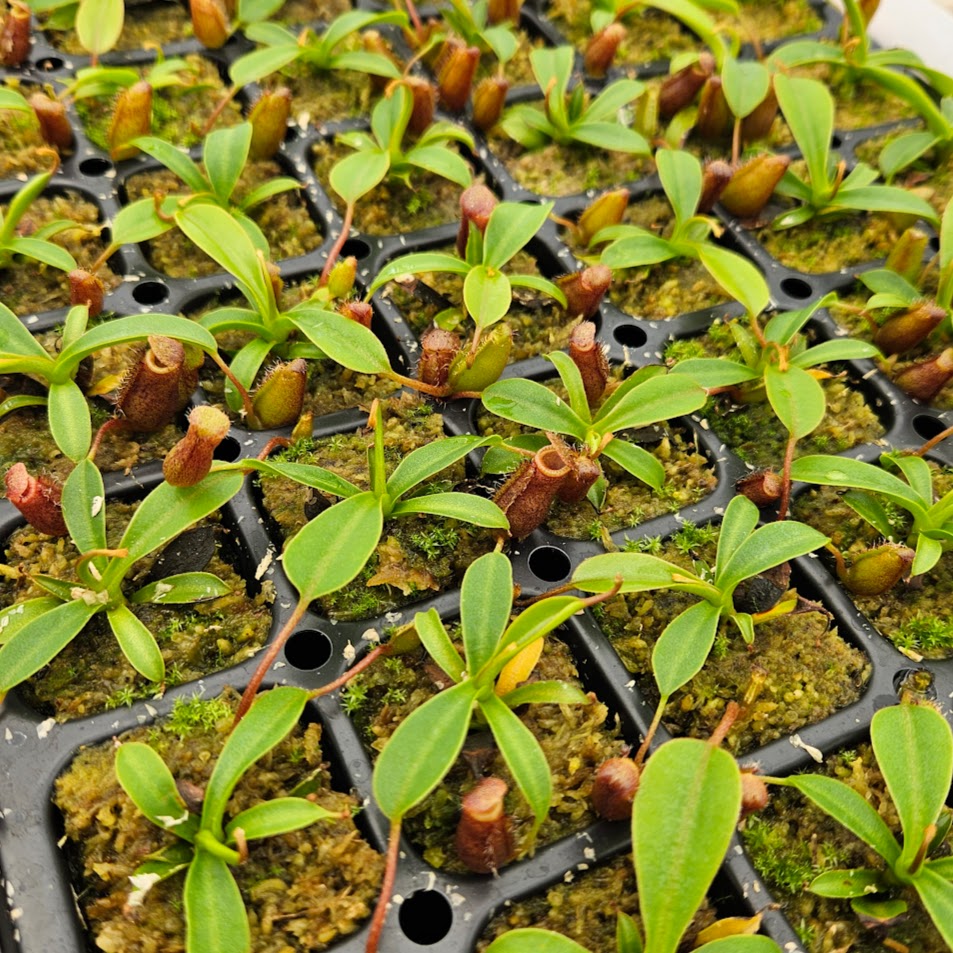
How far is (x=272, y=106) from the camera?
1246mm

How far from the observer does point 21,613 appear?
0.85 m

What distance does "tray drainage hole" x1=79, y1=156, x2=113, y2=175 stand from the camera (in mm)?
1270

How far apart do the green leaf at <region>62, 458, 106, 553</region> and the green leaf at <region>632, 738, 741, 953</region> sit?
60 cm

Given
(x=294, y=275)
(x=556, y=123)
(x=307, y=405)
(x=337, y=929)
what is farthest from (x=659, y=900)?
(x=556, y=123)

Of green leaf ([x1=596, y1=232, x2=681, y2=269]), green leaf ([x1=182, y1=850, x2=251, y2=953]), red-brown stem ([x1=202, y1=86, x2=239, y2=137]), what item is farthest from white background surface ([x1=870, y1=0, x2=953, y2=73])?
green leaf ([x1=182, y1=850, x2=251, y2=953])

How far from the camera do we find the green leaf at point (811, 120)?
1.31 m

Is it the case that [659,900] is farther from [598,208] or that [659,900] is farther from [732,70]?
[732,70]

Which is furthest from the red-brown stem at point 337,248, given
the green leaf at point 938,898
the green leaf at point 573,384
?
the green leaf at point 938,898

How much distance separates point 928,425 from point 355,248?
860 mm

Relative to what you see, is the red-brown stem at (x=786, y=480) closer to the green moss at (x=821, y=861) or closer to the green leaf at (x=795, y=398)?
A: the green leaf at (x=795, y=398)

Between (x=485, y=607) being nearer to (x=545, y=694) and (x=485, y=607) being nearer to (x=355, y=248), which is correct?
(x=545, y=694)

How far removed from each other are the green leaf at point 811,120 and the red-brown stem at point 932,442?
1.46ft

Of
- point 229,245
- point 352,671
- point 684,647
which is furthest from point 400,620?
point 229,245

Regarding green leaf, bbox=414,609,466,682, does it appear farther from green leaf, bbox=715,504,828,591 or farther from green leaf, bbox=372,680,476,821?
green leaf, bbox=715,504,828,591
